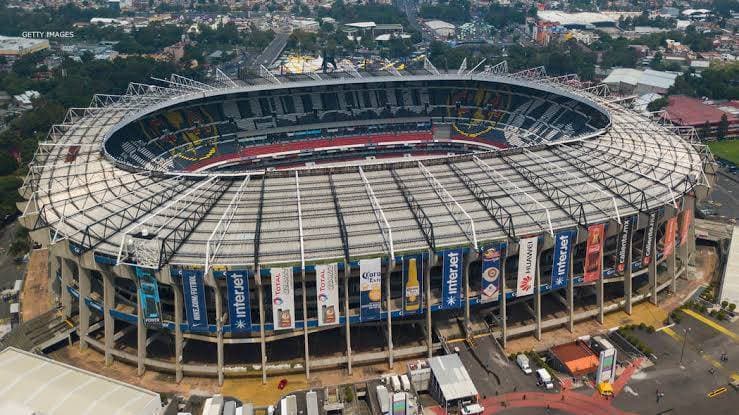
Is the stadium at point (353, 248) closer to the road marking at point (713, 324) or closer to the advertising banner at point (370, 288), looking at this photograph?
the advertising banner at point (370, 288)

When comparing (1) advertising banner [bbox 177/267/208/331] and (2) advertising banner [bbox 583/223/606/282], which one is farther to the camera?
(2) advertising banner [bbox 583/223/606/282]

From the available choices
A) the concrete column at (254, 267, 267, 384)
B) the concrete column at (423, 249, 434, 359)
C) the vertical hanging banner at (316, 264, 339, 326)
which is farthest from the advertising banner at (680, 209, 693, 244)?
the concrete column at (254, 267, 267, 384)

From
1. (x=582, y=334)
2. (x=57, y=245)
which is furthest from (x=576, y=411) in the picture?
(x=57, y=245)

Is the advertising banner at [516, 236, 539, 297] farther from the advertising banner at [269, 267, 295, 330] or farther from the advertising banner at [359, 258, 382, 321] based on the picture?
the advertising banner at [269, 267, 295, 330]

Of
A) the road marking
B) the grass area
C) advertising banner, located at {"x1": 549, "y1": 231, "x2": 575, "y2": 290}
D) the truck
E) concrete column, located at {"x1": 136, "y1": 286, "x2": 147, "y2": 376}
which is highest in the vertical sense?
advertising banner, located at {"x1": 549, "y1": 231, "x2": 575, "y2": 290}

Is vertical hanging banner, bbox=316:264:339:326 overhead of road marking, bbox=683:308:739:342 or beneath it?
overhead

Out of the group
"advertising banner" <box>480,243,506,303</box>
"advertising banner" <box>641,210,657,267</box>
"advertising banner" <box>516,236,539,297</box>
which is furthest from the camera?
"advertising banner" <box>641,210,657,267</box>

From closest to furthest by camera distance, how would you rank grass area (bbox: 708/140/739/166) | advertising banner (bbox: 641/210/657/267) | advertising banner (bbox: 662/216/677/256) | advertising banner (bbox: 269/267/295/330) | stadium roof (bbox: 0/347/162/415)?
stadium roof (bbox: 0/347/162/415), advertising banner (bbox: 269/267/295/330), advertising banner (bbox: 641/210/657/267), advertising banner (bbox: 662/216/677/256), grass area (bbox: 708/140/739/166)

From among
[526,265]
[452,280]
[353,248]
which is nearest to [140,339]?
[353,248]
